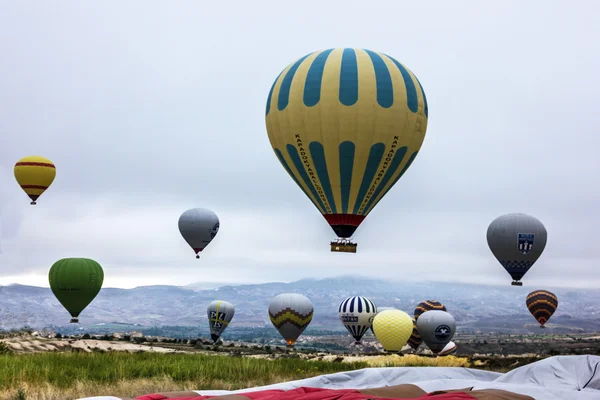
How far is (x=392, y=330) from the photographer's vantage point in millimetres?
64250

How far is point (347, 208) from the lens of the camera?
33.2 meters

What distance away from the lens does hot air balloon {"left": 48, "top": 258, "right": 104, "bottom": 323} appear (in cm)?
5022

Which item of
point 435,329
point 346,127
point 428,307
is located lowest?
point 435,329

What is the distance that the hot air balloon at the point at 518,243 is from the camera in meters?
56.8

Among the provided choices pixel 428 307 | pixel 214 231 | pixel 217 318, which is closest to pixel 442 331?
pixel 428 307

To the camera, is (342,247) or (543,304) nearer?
(342,247)

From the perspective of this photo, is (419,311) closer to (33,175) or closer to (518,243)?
(518,243)

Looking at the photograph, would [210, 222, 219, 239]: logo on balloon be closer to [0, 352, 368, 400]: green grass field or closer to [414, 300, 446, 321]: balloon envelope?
[414, 300, 446, 321]: balloon envelope

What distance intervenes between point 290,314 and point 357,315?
7.13 metres

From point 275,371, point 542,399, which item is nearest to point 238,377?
point 275,371

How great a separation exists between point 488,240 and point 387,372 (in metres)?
49.0

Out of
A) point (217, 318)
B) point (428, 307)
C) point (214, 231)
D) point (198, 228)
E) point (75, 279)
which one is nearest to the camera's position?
point (75, 279)

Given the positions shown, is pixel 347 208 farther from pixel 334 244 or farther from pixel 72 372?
pixel 72 372

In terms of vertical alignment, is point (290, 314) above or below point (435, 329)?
above
